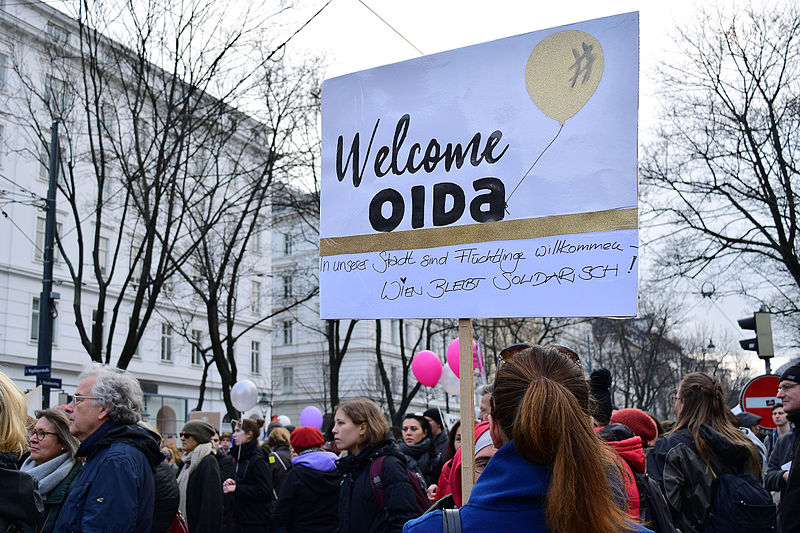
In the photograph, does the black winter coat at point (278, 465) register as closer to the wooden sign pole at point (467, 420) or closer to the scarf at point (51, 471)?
the scarf at point (51, 471)

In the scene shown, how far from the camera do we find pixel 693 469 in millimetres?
5516

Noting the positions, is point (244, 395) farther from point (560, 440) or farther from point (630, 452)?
point (560, 440)

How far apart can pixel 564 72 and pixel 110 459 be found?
9.75 ft

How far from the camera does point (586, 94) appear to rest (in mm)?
3877

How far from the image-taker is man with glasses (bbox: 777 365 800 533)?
4.52m

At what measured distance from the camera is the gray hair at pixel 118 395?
4.49 m

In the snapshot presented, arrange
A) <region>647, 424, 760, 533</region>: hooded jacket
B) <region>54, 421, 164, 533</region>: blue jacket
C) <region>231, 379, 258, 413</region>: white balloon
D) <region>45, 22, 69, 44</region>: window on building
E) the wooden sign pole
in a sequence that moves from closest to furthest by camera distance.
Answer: the wooden sign pole → <region>54, 421, 164, 533</region>: blue jacket → <region>647, 424, 760, 533</region>: hooded jacket → <region>231, 379, 258, 413</region>: white balloon → <region>45, 22, 69, 44</region>: window on building

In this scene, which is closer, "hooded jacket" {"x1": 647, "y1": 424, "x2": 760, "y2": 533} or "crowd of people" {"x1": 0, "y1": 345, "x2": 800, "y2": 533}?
"crowd of people" {"x1": 0, "y1": 345, "x2": 800, "y2": 533}

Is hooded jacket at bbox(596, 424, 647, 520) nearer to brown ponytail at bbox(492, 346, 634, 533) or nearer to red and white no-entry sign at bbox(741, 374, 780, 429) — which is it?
brown ponytail at bbox(492, 346, 634, 533)

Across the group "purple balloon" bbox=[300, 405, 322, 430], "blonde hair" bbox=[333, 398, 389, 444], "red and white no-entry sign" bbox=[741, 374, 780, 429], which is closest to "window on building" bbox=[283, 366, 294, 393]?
"purple balloon" bbox=[300, 405, 322, 430]

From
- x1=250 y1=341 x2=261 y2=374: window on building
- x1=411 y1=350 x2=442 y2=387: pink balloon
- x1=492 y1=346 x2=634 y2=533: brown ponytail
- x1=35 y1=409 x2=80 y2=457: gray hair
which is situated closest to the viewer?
x1=492 y1=346 x2=634 y2=533: brown ponytail

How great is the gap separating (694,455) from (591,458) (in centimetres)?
371

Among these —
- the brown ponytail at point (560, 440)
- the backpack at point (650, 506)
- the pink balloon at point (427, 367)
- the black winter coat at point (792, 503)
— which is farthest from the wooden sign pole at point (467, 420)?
the pink balloon at point (427, 367)

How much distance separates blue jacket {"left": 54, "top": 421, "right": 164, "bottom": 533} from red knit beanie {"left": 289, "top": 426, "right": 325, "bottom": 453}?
13.7ft
